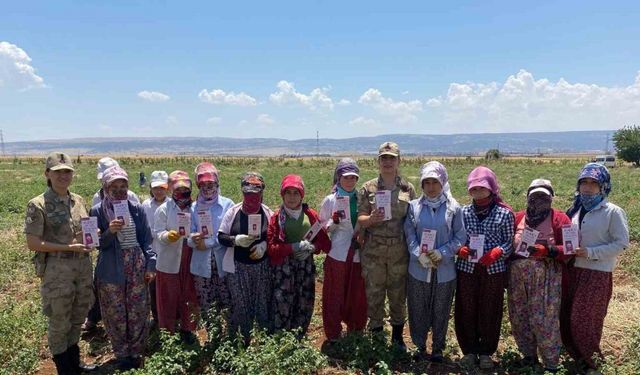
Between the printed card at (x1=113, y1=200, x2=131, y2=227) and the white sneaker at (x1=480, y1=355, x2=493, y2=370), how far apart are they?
11.1ft

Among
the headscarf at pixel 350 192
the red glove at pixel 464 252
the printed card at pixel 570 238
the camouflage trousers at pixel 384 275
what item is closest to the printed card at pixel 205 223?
the headscarf at pixel 350 192

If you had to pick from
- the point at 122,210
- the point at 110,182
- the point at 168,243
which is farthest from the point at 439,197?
the point at 110,182

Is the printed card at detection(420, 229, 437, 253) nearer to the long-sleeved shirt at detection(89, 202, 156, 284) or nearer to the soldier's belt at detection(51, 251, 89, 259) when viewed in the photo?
the long-sleeved shirt at detection(89, 202, 156, 284)

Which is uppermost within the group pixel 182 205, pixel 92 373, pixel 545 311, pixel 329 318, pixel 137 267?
pixel 182 205

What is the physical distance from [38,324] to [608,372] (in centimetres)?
555

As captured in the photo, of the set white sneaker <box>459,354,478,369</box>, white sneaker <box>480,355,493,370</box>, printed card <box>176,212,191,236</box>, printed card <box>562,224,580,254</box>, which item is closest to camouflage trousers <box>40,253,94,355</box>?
A: printed card <box>176,212,191,236</box>

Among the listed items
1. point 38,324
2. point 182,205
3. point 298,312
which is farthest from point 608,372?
point 38,324

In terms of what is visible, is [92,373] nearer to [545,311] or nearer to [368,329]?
[368,329]

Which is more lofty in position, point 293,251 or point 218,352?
point 293,251

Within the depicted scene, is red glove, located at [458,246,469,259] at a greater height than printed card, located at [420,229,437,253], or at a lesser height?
lesser

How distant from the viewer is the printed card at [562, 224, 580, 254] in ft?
12.0

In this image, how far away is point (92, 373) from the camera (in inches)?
164

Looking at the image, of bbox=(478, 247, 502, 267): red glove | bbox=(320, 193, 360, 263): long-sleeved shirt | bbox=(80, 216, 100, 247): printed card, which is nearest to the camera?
bbox=(80, 216, 100, 247): printed card

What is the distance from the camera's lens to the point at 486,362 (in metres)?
4.09
